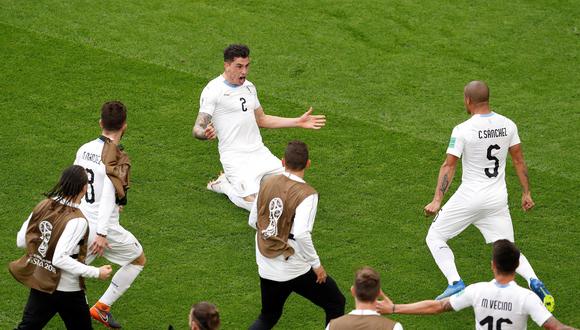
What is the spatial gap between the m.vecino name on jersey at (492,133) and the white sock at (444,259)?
1110 millimetres

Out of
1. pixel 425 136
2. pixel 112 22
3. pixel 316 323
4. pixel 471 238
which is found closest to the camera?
pixel 316 323

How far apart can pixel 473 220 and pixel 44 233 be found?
4097 millimetres

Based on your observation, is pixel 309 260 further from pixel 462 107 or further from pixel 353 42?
pixel 353 42

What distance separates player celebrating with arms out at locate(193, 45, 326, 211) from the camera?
1077 centimetres

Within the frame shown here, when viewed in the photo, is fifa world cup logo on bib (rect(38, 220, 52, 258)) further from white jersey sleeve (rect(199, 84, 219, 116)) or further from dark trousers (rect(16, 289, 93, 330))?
white jersey sleeve (rect(199, 84, 219, 116))

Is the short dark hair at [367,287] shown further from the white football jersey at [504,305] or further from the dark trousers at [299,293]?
the dark trousers at [299,293]

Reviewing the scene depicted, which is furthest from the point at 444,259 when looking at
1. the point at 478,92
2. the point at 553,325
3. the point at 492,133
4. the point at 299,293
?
the point at 553,325

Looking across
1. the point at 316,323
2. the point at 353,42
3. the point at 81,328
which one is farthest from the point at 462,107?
the point at 81,328

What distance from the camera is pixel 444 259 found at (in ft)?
31.4

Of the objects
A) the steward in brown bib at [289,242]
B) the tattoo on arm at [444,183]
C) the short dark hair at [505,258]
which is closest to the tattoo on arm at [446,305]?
the short dark hair at [505,258]

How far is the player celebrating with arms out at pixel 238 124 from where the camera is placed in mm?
10766

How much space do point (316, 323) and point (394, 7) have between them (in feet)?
25.1

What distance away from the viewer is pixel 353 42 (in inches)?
580

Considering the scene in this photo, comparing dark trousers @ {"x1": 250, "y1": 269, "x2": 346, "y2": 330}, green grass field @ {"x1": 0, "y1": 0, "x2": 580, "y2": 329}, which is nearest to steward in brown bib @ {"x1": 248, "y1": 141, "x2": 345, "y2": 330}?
dark trousers @ {"x1": 250, "y1": 269, "x2": 346, "y2": 330}
